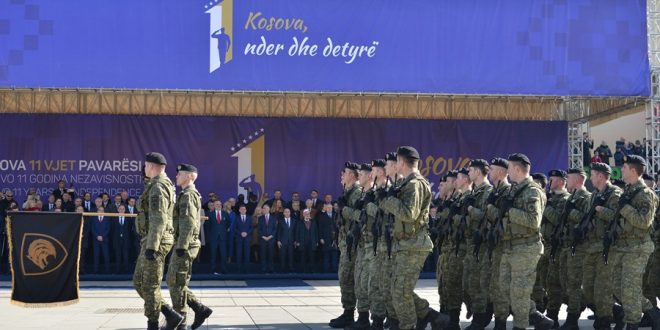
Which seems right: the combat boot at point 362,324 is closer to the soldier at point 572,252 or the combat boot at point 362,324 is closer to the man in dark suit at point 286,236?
the soldier at point 572,252

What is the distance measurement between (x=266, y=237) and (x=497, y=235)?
9.68m

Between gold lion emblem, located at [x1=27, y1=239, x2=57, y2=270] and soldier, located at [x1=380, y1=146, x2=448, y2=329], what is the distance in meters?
3.77

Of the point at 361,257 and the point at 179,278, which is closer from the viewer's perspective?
the point at 179,278

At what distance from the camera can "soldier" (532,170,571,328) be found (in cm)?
1045

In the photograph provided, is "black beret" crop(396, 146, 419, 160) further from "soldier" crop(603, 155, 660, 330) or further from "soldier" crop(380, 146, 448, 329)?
"soldier" crop(603, 155, 660, 330)

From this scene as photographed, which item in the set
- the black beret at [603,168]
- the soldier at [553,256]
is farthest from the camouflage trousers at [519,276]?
the soldier at [553,256]

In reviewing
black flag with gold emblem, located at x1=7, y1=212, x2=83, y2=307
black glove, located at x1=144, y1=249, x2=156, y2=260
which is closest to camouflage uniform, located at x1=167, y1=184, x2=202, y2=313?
black glove, located at x1=144, y1=249, x2=156, y2=260

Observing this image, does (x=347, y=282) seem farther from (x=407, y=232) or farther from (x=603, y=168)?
(x=603, y=168)

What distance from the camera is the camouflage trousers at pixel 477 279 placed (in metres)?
9.27

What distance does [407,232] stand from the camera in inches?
327

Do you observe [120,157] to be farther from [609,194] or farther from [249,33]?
[609,194]

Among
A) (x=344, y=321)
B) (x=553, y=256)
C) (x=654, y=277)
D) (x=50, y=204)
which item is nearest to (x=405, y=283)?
(x=344, y=321)

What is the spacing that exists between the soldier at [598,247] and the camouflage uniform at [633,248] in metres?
0.21

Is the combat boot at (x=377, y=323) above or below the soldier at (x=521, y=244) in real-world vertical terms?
below
